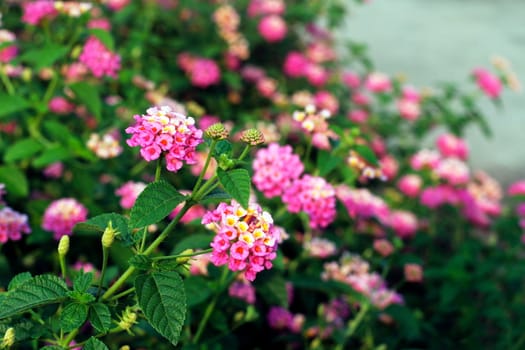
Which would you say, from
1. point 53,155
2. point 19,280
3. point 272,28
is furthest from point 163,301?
point 272,28

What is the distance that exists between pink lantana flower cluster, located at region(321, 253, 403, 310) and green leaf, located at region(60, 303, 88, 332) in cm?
107

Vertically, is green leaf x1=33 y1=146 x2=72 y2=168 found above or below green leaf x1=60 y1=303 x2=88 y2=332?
below

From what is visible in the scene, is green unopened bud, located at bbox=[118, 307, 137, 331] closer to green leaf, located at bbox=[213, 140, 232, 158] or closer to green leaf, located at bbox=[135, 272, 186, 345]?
green leaf, located at bbox=[135, 272, 186, 345]

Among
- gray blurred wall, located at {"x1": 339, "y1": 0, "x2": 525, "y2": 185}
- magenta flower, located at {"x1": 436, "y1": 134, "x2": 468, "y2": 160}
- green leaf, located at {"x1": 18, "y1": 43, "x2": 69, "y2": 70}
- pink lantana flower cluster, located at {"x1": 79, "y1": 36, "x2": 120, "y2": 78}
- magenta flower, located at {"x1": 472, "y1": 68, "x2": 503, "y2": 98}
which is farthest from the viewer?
gray blurred wall, located at {"x1": 339, "y1": 0, "x2": 525, "y2": 185}

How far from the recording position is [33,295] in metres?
1.09

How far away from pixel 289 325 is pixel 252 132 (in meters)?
1.11

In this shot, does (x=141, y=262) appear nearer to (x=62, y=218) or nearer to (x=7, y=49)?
(x=62, y=218)

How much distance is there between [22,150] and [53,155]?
0.11 metres

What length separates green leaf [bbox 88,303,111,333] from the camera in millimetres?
1093

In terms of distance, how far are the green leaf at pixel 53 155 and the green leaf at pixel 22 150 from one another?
4 centimetres

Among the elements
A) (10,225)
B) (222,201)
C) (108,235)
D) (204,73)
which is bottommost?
(204,73)

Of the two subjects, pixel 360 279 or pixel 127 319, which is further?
pixel 360 279

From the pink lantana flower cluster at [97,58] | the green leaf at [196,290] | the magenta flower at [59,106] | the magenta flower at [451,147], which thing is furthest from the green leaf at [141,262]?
the magenta flower at [451,147]

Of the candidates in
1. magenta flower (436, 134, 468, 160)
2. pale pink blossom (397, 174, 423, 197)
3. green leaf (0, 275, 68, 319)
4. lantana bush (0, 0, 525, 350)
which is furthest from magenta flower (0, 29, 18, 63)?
magenta flower (436, 134, 468, 160)
